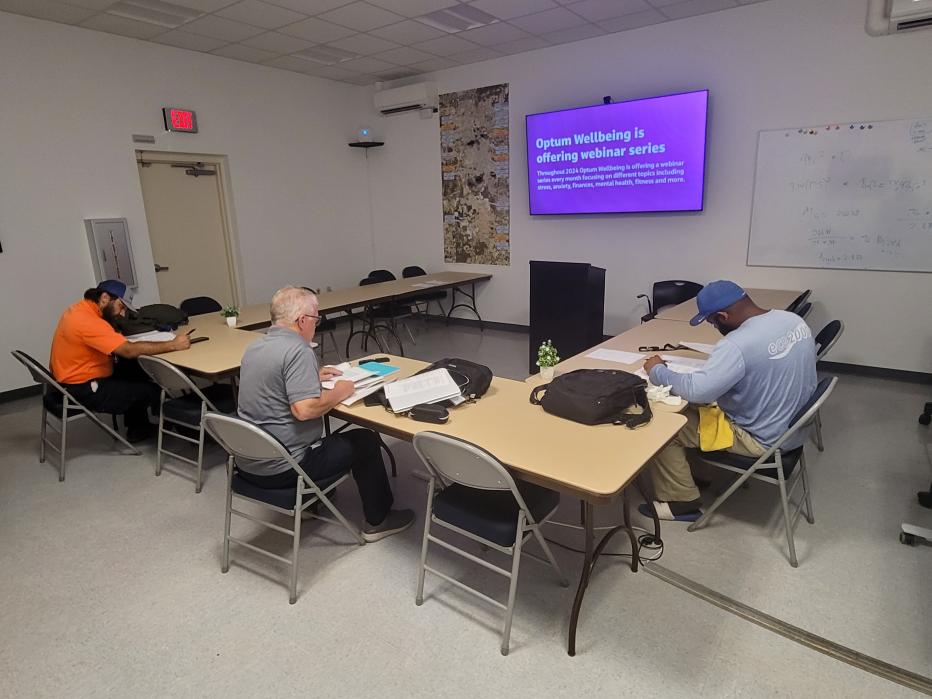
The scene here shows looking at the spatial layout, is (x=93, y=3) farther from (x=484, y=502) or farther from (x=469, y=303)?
(x=484, y=502)

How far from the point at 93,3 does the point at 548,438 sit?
4.91 meters

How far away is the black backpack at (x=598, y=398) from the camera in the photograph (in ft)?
6.54

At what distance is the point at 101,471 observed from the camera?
337 centimetres

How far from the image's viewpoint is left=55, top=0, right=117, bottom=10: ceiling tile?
13.5ft

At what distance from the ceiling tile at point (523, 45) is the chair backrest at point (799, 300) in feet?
11.5

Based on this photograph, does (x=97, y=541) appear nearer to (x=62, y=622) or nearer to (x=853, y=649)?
(x=62, y=622)

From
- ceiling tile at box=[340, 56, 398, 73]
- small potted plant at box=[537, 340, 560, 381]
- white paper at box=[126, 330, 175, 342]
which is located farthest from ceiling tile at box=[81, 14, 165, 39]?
small potted plant at box=[537, 340, 560, 381]

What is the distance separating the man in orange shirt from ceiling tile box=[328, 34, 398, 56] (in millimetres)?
3337

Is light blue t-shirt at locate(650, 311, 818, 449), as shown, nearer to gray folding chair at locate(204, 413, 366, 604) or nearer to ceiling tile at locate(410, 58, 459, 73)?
gray folding chair at locate(204, 413, 366, 604)

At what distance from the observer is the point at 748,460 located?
2373mm

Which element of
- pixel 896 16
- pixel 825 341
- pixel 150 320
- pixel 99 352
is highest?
pixel 896 16

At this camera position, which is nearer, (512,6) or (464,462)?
(464,462)

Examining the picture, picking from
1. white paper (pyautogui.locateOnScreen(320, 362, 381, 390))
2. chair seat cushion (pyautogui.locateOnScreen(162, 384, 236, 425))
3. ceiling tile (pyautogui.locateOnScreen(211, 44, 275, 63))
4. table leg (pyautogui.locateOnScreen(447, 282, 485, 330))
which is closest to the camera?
white paper (pyautogui.locateOnScreen(320, 362, 381, 390))

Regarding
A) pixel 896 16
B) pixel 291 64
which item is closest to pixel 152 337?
pixel 291 64
